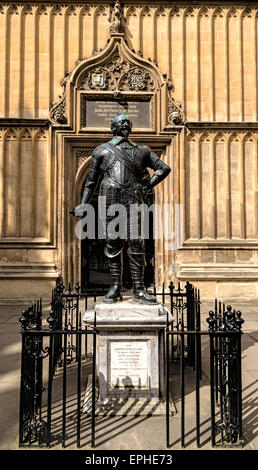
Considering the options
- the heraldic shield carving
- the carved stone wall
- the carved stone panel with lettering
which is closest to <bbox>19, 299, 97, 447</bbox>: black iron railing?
the heraldic shield carving

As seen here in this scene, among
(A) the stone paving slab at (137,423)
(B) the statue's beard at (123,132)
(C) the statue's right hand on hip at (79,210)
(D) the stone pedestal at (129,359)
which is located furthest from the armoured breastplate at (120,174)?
(A) the stone paving slab at (137,423)

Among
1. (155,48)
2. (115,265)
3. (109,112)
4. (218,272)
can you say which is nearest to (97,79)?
(109,112)

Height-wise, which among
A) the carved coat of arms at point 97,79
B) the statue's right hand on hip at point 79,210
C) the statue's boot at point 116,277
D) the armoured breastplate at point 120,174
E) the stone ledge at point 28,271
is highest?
the carved coat of arms at point 97,79

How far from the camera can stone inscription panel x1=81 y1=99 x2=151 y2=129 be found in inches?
356

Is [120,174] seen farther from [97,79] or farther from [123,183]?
[97,79]

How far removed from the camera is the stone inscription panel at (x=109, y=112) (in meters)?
9.03

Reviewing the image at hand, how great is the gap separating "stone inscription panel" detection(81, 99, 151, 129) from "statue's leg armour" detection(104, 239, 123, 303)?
6.27 m

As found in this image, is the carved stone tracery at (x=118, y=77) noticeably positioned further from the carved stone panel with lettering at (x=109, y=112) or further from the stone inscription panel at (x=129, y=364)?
the stone inscription panel at (x=129, y=364)

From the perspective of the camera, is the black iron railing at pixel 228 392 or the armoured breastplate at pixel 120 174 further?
the armoured breastplate at pixel 120 174

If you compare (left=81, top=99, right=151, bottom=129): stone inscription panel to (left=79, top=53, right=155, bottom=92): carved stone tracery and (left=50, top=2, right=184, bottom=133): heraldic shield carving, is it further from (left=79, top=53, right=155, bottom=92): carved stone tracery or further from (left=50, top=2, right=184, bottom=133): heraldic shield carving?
(left=79, top=53, right=155, bottom=92): carved stone tracery

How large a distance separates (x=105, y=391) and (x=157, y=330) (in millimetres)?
757

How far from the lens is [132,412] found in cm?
305

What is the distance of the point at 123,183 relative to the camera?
3484 millimetres
